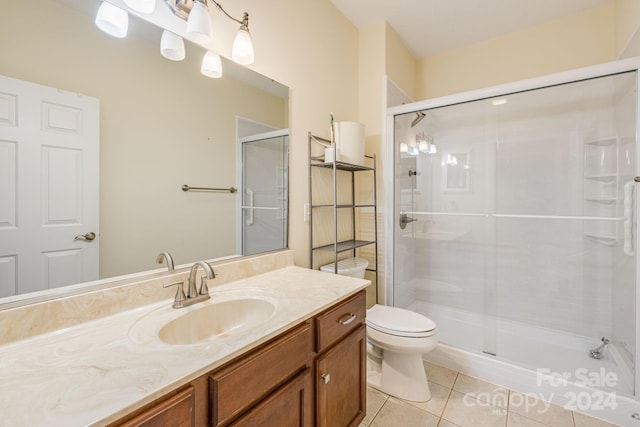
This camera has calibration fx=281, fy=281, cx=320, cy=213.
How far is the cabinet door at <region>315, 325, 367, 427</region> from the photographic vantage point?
1.07m

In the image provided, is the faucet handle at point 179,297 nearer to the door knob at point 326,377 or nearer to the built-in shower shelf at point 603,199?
the door knob at point 326,377

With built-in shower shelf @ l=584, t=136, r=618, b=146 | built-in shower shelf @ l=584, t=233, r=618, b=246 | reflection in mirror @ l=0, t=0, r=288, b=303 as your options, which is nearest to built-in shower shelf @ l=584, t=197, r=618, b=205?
built-in shower shelf @ l=584, t=233, r=618, b=246

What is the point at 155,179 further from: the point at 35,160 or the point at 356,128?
the point at 356,128

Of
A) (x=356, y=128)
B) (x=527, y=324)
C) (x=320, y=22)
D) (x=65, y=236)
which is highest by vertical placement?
(x=320, y=22)

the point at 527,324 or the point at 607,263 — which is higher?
the point at 607,263

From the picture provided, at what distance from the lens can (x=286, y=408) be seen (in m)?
0.90

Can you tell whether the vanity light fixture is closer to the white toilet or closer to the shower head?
the shower head

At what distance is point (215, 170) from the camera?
1.30 m

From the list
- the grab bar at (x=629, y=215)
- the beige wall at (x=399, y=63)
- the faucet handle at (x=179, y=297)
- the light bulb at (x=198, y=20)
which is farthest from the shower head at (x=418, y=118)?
the faucet handle at (x=179, y=297)

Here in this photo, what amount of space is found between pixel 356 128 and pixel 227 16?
0.96m

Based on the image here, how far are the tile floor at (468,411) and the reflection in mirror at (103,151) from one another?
122cm

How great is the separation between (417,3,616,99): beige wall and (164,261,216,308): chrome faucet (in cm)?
274

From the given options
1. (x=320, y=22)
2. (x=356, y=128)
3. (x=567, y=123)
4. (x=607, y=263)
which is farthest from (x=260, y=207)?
(x=607, y=263)

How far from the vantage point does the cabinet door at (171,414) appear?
1.81 feet
